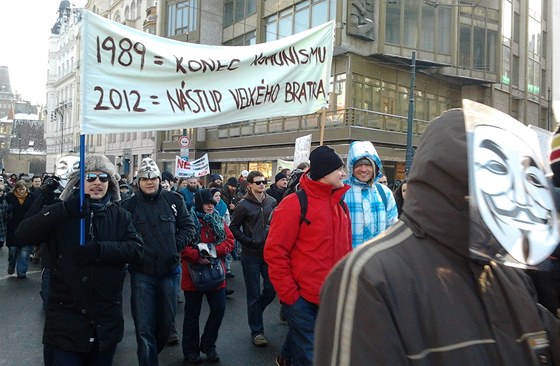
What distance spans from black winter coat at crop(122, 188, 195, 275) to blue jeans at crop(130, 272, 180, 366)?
93 mm

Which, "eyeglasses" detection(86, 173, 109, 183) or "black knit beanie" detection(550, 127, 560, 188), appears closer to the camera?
"black knit beanie" detection(550, 127, 560, 188)

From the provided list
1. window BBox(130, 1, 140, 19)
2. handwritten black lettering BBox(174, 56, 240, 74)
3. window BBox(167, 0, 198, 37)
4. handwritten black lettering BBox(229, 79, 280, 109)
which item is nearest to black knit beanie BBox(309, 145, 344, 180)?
handwritten black lettering BBox(229, 79, 280, 109)

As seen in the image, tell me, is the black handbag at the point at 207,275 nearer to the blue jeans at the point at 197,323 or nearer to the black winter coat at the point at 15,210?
the blue jeans at the point at 197,323

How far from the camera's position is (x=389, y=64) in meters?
24.2

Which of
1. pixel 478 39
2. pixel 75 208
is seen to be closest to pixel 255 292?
pixel 75 208

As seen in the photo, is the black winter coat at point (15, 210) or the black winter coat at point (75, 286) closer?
the black winter coat at point (75, 286)

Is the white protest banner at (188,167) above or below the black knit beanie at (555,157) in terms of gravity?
above

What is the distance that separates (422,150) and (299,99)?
415 cm

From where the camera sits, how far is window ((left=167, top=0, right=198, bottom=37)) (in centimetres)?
3328

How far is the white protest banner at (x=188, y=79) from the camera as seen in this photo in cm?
374

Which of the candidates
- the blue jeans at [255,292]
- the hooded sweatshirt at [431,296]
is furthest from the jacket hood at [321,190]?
the hooded sweatshirt at [431,296]

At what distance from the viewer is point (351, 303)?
1.15m

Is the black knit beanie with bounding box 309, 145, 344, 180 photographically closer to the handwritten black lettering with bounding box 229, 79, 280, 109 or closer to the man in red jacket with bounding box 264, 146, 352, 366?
the man in red jacket with bounding box 264, 146, 352, 366

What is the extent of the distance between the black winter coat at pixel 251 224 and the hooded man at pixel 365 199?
5.64ft
